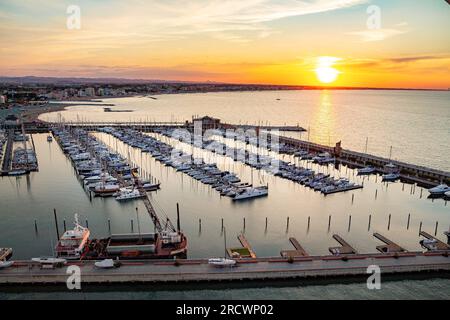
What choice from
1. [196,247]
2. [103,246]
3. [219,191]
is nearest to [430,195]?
[219,191]

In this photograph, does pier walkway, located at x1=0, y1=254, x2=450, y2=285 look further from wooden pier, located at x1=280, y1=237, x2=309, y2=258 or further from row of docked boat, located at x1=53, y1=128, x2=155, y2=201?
row of docked boat, located at x1=53, y1=128, x2=155, y2=201

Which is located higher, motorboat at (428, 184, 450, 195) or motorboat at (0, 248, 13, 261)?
motorboat at (428, 184, 450, 195)

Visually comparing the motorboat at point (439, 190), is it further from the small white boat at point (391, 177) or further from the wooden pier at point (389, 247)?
the wooden pier at point (389, 247)

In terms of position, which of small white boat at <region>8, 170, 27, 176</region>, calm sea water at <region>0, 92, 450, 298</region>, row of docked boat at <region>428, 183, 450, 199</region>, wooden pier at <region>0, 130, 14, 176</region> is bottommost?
calm sea water at <region>0, 92, 450, 298</region>

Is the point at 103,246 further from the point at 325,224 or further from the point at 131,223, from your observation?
the point at 325,224

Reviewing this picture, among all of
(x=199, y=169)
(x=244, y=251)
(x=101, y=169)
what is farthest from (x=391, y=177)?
(x=101, y=169)

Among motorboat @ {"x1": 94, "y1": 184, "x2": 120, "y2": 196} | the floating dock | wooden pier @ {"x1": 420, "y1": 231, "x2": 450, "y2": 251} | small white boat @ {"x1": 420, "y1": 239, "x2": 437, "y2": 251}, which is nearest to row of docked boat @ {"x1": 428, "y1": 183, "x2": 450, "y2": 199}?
wooden pier @ {"x1": 420, "y1": 231, "x2": 450, "y2": 251}

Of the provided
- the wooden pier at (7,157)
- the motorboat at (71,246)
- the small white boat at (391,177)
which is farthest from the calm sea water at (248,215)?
the wooden pier at (7,157)

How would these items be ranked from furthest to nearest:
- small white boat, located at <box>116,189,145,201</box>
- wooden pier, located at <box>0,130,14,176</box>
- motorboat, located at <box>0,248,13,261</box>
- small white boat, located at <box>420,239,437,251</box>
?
wooden pier, located at <box>0,130,14,176</box> < small white boat, located at <box>116,189,145,201</box> < small white boat, located at <box>420,239,437,251</box> < motorboat, located at <box>0,248,13,261</box>
